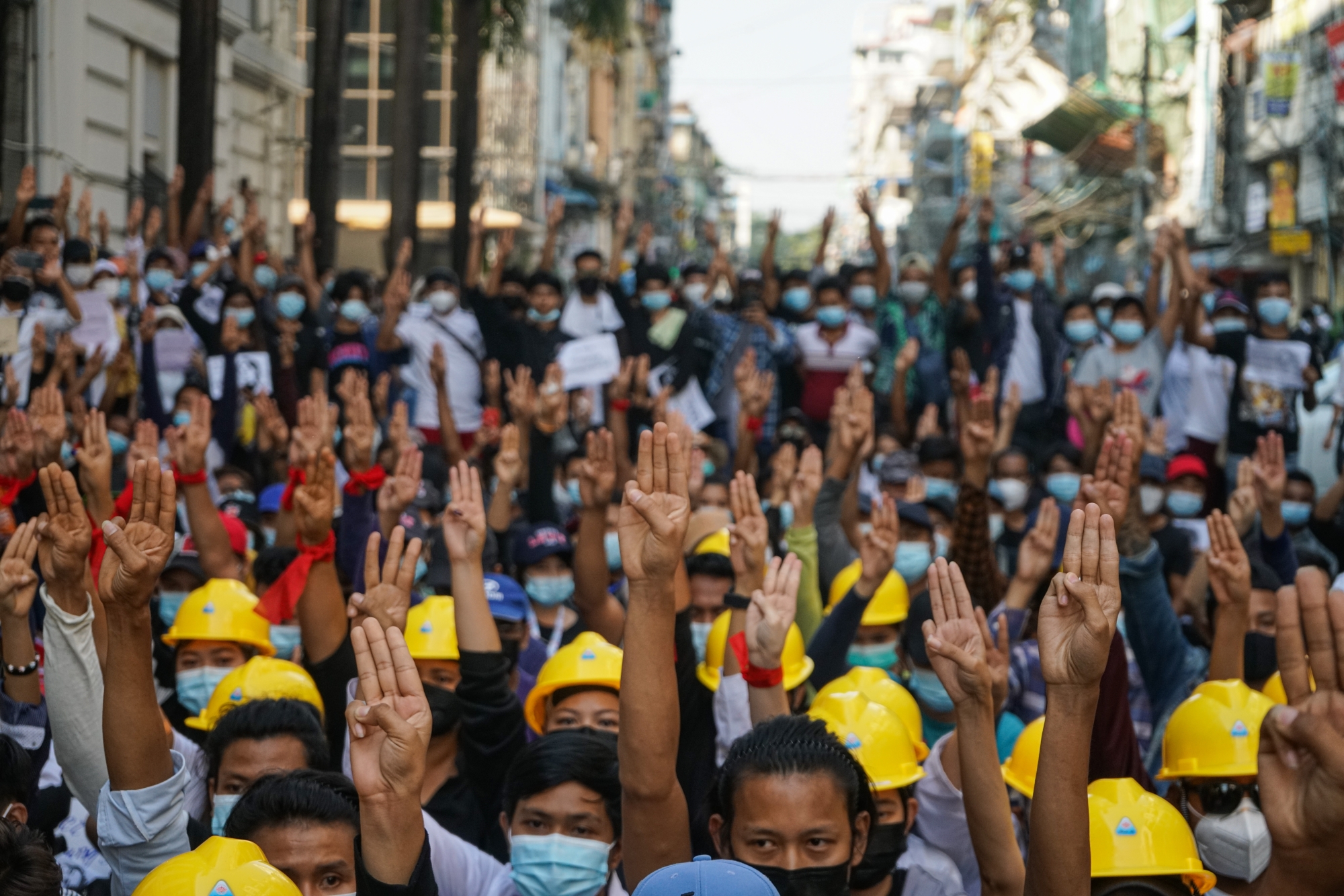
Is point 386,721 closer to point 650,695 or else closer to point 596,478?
point 650,695

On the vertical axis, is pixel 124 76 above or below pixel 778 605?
above

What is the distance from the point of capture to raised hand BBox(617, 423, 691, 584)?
311 centimetres

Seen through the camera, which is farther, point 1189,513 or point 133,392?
point 133,392

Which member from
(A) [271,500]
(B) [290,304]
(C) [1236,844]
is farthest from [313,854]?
(B) [290,304]

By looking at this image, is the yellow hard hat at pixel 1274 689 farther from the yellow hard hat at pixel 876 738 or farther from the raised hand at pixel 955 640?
the raised hand at pixel 955 640

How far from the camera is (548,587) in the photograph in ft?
20.2

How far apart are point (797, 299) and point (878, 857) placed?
7.53 m

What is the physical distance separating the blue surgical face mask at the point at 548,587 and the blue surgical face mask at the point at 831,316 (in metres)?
4.28

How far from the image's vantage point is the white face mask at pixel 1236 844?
3.51 meters

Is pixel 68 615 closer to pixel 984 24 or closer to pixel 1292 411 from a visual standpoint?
pixel 1292 411

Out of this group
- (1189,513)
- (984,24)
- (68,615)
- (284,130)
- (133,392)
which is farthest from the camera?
(984,24)

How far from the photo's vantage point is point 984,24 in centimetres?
5888

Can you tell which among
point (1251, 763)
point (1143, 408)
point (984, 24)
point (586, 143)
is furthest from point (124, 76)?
point (984, 24)

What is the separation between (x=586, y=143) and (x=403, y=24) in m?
33.2
